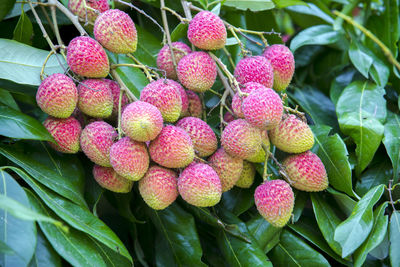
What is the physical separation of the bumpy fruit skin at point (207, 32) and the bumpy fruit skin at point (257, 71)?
7 centimetres

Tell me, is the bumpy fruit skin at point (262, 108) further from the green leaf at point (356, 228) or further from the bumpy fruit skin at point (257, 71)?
the green leaf at point (356, 228)

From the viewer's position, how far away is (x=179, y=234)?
3.01 ft

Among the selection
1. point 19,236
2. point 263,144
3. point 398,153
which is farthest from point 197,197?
point 398,153

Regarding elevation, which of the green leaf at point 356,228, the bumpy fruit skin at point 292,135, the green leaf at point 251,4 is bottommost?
the green leaf at point 356,228

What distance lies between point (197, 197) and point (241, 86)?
257 mm

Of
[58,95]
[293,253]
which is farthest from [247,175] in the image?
[58,95]

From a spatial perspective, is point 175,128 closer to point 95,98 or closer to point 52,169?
point 95,98

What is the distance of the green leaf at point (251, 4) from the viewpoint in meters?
1.07

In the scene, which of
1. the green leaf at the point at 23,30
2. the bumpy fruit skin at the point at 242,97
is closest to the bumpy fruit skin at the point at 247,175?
the bumpy fruit skin at the point at 242,97

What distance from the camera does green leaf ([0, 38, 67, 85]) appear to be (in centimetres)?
81

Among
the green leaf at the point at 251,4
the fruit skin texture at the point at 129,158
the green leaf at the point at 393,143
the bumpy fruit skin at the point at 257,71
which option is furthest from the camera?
the green leaf at the point at 251,4

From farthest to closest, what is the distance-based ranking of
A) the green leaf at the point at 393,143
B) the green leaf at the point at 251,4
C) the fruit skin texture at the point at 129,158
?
the green leaf at the point at 251,4
the green leaf at the point at 393,143
the fruit skin texture at the point at 129,158

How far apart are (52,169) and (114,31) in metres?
0.31

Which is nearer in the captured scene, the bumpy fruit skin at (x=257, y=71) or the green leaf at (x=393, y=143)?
the bumpy fruit skin at (x=257, y=71)
